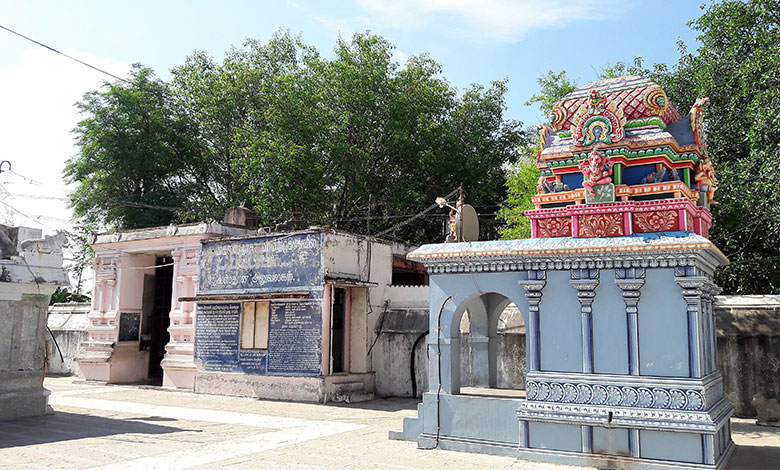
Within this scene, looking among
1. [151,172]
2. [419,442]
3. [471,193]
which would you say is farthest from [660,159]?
[151,172]

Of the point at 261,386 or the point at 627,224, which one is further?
the point at 261,386

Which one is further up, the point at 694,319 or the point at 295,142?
the point at 295,142

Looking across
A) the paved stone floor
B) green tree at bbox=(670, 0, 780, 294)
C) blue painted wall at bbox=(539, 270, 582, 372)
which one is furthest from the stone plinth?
green tree at bbox=(670, 0, 780, 294)

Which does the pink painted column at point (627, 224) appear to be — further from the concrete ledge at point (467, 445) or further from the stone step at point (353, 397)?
the stone step at point (353, 397)

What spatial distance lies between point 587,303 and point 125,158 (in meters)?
23.8

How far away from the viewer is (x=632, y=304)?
301 inches

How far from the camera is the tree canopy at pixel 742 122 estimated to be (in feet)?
53.9

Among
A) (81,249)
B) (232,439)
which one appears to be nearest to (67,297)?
(81,249)

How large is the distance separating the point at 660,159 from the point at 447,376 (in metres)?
4.28

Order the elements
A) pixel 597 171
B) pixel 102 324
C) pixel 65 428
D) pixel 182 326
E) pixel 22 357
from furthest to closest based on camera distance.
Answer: pixel 102 324 → pixel 182 326 → pixel 22 357 → pixel 65 428 → pixel 597 171

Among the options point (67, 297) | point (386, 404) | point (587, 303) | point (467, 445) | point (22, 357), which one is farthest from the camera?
point (67, 297)

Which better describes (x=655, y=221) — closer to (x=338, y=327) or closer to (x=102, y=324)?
(x=338, y=327)

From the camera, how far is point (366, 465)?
25.5 ft

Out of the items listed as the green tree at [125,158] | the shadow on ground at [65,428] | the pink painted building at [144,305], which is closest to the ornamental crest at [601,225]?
the shadow on ground at [65,428]
